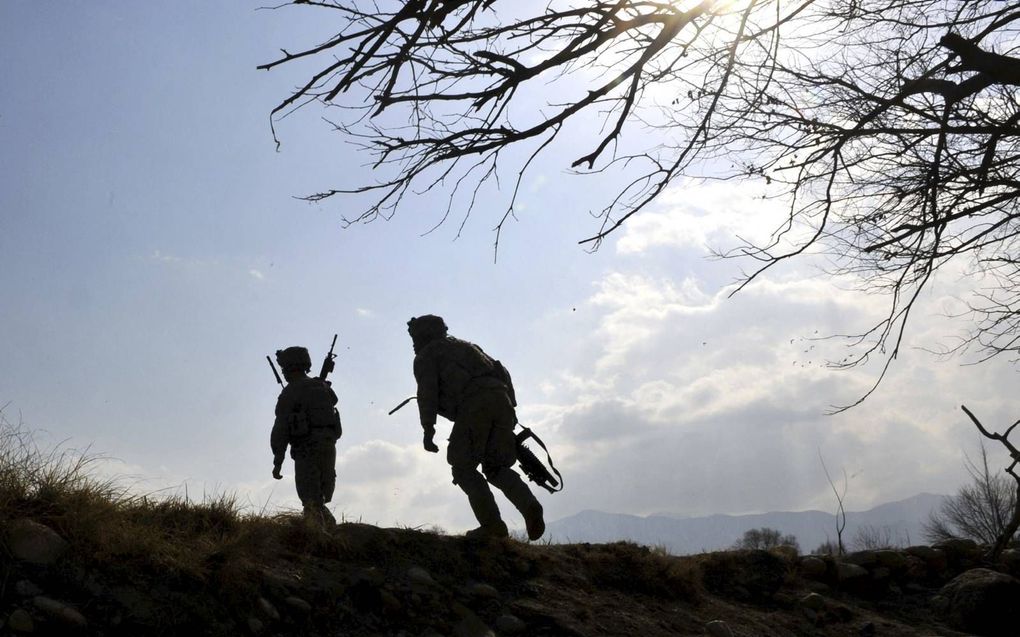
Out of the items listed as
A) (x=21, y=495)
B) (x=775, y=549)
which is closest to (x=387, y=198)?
(x=21, y=495)

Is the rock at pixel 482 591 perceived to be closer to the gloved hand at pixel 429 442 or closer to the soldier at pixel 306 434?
the gloved hand at pixel 429 442

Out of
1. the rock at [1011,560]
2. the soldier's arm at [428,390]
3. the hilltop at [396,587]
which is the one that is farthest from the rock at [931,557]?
the soldier's arm at [428,390]

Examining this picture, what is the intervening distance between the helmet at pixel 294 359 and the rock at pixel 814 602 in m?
5.19

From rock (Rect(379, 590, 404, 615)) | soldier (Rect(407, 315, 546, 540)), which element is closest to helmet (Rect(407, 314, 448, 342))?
soldier (Rect(407, 315, 546, 540))

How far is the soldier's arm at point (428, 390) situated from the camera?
299 inches

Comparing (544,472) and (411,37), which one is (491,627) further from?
(411,37)

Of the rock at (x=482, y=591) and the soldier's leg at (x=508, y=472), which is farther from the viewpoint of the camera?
the soldier's leg at (x=508, y=472)

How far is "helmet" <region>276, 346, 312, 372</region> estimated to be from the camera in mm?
9164

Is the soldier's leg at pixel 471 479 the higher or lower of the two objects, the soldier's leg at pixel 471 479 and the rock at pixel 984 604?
the higher

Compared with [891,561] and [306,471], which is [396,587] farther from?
[891,561]

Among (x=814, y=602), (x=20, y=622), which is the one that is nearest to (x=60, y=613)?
(x=20, y=622)

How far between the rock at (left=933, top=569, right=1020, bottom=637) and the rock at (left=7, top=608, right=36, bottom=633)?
6.69 meters

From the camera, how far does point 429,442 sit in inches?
298

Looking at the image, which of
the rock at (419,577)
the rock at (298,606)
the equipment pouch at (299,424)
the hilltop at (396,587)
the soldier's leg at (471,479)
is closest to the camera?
the hilltop at (396,587)
